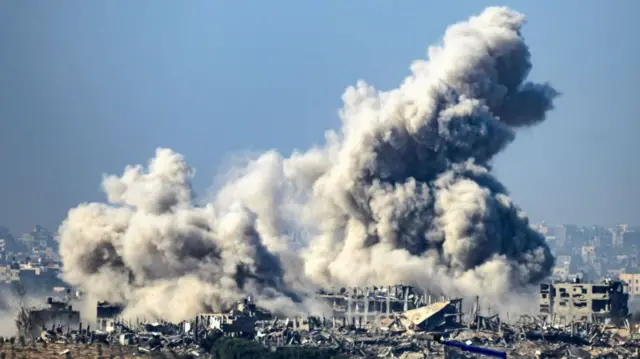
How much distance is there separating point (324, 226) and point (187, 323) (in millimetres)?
18200

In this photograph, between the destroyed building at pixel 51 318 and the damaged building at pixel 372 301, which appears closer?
the destroyed building at pixel 51 318

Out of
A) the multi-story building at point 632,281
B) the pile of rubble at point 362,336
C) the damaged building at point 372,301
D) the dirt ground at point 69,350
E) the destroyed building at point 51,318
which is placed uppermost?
the multi-story building at point 632,281

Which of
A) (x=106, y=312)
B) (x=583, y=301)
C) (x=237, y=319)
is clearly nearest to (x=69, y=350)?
(x=237, y=319)

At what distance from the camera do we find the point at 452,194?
3713 inches

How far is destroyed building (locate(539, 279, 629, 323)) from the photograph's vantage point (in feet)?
308

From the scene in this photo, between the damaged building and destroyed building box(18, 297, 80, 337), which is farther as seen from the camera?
the damaged building

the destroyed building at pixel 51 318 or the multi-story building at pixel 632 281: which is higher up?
the multi-story building at pixel 632 281

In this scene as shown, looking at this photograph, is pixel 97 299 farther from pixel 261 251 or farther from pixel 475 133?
pixel 475 133

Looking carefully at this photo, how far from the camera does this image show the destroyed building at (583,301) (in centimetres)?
9388

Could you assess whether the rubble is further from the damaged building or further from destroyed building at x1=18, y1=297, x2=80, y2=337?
destroyed building at x1=18, y1=297, x2=80, y2=337

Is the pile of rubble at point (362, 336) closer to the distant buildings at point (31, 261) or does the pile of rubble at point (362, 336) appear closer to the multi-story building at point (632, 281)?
the distant buildings at point (31, 261)

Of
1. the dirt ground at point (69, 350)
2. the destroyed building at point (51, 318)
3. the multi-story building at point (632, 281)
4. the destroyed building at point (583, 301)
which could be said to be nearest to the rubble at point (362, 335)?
the dirt ground at point (69, 350)

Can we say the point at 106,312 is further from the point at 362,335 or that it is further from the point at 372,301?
→ the point at 362,335

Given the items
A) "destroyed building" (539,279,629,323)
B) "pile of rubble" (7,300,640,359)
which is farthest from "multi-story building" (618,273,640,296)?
"pile of rubble" (7,300,640,359)
